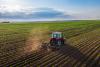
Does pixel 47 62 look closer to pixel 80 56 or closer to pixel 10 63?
pixel 10 63

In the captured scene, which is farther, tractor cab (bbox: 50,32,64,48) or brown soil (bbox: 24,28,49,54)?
tractor cab (bbox: 50,32,64,48)

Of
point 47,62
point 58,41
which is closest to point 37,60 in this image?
point 47,62

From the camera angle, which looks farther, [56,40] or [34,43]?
[34,43]

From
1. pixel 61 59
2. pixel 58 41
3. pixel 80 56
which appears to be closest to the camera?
pixel 61 59

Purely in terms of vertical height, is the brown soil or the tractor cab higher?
the tractor cab

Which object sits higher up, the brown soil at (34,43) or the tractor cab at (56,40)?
the tractor cab at (56,40)

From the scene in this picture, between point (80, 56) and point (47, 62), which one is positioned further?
point (80, 56)

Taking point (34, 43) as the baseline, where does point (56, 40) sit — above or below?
above

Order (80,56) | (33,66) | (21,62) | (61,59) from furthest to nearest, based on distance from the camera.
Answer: (80,56), (61,59), (21,62), (33,66)

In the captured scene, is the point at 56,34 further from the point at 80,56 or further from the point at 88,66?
the point at 88,66

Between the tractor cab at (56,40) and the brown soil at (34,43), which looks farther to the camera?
the tractor cab at (56,40)
